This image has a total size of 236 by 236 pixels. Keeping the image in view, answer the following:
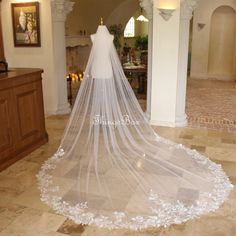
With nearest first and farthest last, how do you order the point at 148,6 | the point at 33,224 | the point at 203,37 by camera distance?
the point at 33,224
the point at 148,6
the point at 203,37

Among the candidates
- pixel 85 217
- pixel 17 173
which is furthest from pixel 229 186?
pixel 17 173

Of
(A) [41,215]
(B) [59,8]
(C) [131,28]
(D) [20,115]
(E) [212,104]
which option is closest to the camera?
(A) [41,215]

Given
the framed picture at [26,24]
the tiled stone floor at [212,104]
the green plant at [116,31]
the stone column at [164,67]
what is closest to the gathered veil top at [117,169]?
the stone column at [164,67]

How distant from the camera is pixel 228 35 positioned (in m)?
10.8

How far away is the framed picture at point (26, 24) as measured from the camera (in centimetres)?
587

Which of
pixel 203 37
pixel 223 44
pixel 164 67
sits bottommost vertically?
pixel 164 67

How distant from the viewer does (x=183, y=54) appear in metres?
5.23

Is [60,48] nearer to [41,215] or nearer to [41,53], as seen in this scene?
[41,53]

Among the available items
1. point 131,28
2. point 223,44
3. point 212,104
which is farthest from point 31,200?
point 131,28

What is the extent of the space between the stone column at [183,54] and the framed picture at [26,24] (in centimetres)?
272

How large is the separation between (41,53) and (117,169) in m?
3.44

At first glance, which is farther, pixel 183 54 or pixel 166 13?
pixel 183 54

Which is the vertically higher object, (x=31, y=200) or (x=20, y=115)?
(x=20, y=115)

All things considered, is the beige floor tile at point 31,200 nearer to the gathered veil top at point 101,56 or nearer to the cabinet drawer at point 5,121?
the cabinet drawer at point 5,121
